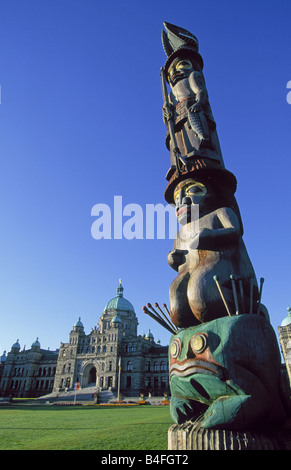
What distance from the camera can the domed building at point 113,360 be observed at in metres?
58.1

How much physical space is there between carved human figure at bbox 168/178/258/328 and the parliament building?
52125 mm

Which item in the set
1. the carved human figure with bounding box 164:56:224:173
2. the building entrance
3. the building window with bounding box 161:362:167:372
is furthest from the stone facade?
the carved human figure with bounding box 164:56:224:173

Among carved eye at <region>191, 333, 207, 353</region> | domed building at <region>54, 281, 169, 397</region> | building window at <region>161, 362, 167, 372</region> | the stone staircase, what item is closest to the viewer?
carved eye at <region>191, 333, 207, 353</region>

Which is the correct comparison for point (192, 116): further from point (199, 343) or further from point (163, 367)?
point (163, 367)

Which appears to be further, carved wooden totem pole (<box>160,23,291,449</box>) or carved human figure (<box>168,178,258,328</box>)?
Answer: carved human figure (<box>168,178,258,328</box>)

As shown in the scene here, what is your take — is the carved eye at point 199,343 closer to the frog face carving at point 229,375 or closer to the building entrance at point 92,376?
the frog face carving at point 229,375

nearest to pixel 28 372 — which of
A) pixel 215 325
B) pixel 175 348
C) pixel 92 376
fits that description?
pixel 92 376

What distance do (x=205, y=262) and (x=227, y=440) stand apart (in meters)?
2.72

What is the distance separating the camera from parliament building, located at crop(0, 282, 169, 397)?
2303 inches

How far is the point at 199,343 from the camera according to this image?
455cm

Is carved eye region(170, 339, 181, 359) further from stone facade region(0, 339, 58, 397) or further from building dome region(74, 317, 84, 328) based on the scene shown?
stone facade region(0, 339, 58, 397)

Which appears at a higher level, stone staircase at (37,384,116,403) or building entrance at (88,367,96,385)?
building entrance at (88,367,96,385)
